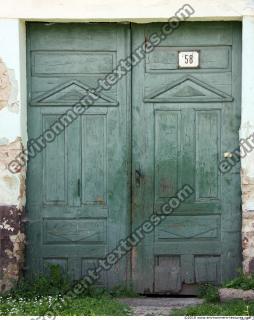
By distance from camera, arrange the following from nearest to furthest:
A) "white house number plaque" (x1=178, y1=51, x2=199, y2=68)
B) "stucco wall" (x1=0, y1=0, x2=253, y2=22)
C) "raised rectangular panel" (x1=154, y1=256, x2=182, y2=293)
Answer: "stucco wall" (x1=0, y1=0, x2=253, y2=22) → "white house number plaque" (x1=178, y1=51, x2=199, y2=68) → "raised rectangular panel" (x1=154, y1=256, x2=182, y2=293)

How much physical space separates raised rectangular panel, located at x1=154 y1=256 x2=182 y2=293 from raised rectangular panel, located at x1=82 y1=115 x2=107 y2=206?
0.80m

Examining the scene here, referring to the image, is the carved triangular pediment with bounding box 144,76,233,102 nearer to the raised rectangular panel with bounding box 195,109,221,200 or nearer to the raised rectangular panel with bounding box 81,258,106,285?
the raised rectangular panel with bounding box 195,109,221,200

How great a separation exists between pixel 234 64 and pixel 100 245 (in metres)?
2.06

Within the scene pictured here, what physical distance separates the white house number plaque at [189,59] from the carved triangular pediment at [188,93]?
110mm

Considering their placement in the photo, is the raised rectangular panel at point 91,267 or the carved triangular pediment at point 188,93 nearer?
the carved triangular pediment at point 188,93

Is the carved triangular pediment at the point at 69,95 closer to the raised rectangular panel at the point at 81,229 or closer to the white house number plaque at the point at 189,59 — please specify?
the white house number plaque at the point at 189,59

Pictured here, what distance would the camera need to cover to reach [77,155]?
6.83 metres

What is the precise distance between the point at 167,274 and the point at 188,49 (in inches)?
81.7

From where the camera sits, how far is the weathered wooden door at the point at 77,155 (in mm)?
6789

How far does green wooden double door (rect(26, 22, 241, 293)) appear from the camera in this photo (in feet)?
22.2

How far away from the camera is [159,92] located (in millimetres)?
6777

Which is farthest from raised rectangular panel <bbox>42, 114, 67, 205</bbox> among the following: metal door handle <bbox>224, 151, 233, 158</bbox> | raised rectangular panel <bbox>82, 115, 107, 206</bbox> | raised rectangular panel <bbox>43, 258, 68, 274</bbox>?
metal door handle <bbox>224, 151, 233, 158</bbox>

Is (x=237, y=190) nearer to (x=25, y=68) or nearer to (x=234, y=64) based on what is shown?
(x=234, y=64)

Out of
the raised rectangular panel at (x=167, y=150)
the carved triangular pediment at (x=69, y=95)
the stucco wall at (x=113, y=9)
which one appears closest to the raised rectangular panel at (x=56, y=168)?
the carved triangular pediment at (x=69, y=95)
